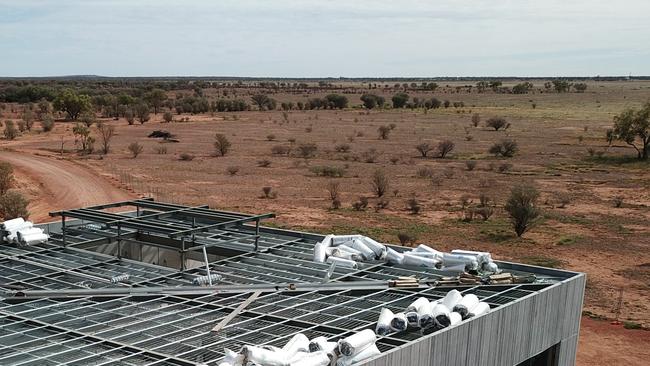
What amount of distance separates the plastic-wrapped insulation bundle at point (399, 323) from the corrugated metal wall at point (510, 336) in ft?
2.51

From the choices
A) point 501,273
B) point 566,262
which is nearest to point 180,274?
point 501,273

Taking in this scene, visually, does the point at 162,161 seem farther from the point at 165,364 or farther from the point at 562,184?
the point at 165,364

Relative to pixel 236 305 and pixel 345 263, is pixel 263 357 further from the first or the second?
pixel 345 263

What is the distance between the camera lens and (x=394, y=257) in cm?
1877

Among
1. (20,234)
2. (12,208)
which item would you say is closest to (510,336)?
(20,234)

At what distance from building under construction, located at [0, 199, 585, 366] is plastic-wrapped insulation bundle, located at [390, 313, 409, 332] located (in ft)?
0.45

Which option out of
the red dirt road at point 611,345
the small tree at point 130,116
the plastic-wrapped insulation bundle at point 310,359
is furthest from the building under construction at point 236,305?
the small tree at point 130,116

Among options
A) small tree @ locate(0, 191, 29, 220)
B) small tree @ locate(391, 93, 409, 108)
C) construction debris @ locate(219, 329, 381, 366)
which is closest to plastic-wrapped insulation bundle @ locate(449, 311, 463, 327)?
construction debris @ locate(219, 329, 381, 366)

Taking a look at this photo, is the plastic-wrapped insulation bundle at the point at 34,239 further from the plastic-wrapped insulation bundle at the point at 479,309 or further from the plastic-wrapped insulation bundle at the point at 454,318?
the plastic-wrapped insulation bundle at the point at 479,309

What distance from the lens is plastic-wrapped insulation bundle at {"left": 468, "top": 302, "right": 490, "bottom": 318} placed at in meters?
13.7

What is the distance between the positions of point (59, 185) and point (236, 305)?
37.7 metres

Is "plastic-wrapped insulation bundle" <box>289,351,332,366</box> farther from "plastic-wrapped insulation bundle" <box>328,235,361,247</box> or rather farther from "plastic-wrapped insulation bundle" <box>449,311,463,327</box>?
"plastic-wrapped insulation bundle" <box>328,235,361,247</box>

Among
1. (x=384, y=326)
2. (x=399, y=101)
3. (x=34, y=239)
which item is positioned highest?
(x=399, y=101)

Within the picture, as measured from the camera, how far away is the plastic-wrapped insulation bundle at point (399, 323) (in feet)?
42.9
